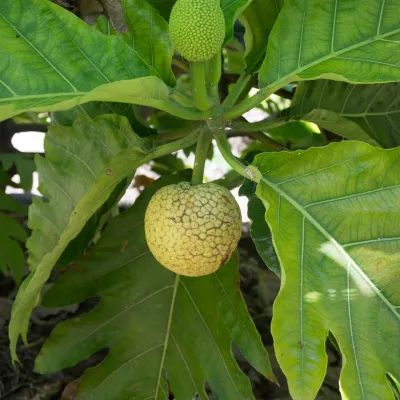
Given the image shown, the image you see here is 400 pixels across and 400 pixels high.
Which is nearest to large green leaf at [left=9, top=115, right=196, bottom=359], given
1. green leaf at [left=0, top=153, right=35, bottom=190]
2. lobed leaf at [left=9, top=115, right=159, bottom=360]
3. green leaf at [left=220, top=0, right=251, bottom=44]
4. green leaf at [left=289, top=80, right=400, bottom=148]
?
lobed leaf at [left=9, top=115, right=159, bottom=360]

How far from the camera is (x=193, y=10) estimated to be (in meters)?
0.83

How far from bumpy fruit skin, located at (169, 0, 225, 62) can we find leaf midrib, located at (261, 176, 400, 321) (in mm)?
→ 228

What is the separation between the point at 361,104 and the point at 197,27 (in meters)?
0.60

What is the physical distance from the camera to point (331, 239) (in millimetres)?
938

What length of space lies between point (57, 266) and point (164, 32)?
23.5 inches

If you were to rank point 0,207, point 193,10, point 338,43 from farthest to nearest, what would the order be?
point 0,207
point 338,43
point 193,10

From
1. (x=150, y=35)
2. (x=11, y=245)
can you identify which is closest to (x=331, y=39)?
(x=150, y=35)

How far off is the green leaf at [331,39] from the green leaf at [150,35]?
0.16 metres

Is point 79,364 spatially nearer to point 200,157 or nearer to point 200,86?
point 200,157

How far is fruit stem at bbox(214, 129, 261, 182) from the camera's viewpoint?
96 cm

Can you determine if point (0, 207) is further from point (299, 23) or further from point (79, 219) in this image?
point (299, 23)

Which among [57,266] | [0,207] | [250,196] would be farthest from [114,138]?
[0,207]

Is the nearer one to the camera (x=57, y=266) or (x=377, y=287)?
(x=377, y=287)

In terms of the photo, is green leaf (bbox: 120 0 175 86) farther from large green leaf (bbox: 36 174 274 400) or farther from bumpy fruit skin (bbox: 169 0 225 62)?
large green leaf (bbox: 36 174 274 400)
